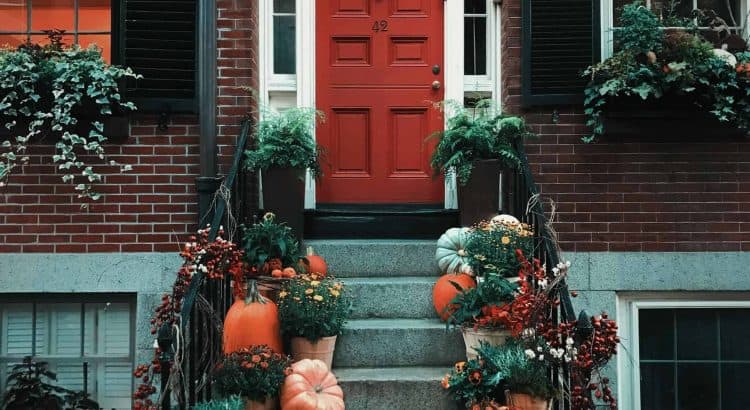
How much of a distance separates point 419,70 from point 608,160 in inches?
61.3

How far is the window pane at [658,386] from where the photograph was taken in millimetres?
5285

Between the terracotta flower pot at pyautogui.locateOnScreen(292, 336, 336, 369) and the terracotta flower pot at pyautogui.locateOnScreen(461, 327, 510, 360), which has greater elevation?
the terracotta flower pot at pyautogui.locateOnScreen(461, 327, 510, 360)

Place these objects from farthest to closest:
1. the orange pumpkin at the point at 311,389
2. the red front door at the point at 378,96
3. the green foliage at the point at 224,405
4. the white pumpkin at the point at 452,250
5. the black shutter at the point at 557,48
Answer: the red front door at the point at 378,96 → the black shutter at the point at 557,48 → the white pumpkin at the point at 452,250 → the orange pumpkin at the point at 311,389 → the green foliage at the point at 224,405

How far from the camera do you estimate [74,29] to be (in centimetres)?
540

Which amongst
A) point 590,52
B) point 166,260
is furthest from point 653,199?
point 166,260

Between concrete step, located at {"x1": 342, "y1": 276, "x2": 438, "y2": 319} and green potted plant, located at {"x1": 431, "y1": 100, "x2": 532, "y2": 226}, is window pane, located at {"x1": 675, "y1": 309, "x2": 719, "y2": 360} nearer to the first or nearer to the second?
green potted plant, located at {"x1": 431, "y1": 100, "x2": 532, "y2": 226}

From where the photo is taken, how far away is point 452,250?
16.1 ft

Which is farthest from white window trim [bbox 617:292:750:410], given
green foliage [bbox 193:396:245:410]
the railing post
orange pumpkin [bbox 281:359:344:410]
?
the railing post

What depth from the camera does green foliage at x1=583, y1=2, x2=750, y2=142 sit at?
498 cm

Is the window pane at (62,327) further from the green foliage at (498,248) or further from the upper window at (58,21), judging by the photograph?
the green foliage at (498,248)

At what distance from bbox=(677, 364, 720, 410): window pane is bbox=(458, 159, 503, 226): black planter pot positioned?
171 centimetres

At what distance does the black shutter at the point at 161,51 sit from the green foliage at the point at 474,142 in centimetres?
171

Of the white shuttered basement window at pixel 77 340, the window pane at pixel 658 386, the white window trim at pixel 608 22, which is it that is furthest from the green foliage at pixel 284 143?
the window pane at pixel 658 386

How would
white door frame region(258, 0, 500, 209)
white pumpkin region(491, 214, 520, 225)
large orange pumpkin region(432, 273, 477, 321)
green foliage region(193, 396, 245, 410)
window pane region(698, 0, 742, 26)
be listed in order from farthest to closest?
white door frame region(258, 0, 500, 209) → window pane region(698, 0, 742, 26) → white pumpkin region(491, 214, 520, 225) → large orange pumpkin region(432, 273, 477, 321) → green foliage region(193, 396, 245, 410)
